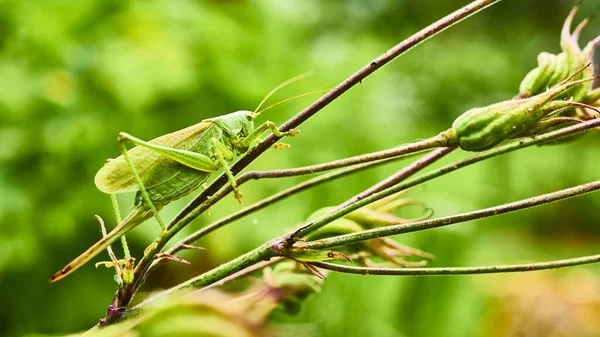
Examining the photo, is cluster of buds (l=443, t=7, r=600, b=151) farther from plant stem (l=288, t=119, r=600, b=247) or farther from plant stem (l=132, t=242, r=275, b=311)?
plant stem (l=132, t=242, r=275, b=311)

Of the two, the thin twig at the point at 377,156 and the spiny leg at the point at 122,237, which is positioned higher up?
the thin twig at the point at 377,156

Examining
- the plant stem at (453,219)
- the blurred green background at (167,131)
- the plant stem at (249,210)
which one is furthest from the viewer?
the blurred green background at (167,131)

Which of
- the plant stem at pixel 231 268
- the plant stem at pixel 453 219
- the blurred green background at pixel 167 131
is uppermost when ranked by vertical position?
the blurred green background at pixel 167 131

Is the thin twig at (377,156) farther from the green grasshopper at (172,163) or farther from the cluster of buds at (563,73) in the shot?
the cluster of buds at (563,73)

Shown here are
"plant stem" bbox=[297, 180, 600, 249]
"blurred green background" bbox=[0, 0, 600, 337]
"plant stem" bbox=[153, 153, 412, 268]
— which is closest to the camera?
"plant stem" bbox=[297, 180, 600, 249]

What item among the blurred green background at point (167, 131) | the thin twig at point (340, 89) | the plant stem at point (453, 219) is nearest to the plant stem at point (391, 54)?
the thin twig at point (340, 89)

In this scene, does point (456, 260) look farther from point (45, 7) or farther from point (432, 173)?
point (45, 7)

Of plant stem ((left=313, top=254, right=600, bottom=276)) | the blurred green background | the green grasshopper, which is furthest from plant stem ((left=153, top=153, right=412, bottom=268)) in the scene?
the blurred green background

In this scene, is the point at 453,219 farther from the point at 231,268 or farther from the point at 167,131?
the point at 167,131
